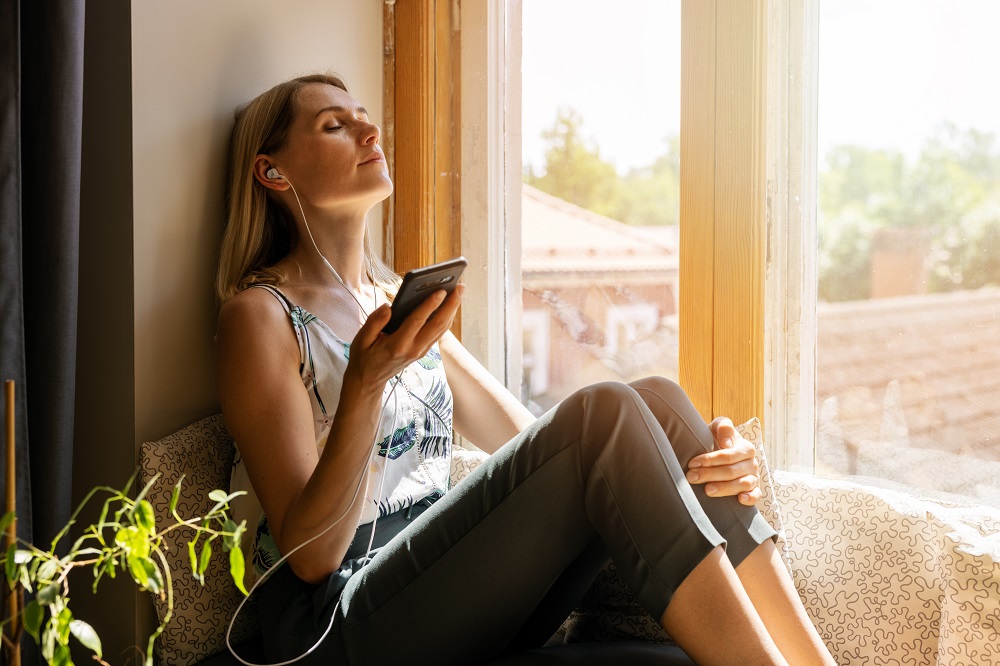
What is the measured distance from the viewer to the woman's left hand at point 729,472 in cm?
131

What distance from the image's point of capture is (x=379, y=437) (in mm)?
1483

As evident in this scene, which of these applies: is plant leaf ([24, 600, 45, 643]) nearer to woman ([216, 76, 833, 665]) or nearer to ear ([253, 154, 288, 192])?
woman ([216, 76, 833, 665])

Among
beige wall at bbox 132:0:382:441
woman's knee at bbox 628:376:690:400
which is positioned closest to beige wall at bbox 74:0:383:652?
beige wall at bbox 132:0:382:441

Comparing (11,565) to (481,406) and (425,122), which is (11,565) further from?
(425,122)

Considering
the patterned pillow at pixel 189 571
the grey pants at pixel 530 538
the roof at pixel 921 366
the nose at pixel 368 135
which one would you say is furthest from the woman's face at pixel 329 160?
the roof at pixel 921 366

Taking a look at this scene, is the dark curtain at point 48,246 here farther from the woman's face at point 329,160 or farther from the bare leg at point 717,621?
the bare leg at point 717,621

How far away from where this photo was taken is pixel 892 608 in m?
1.35

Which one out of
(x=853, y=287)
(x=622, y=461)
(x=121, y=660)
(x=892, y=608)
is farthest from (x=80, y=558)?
(x=853, y=287)

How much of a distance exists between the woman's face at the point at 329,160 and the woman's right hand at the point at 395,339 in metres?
0.50

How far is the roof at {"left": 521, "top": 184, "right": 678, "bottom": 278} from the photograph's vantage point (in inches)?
71.9

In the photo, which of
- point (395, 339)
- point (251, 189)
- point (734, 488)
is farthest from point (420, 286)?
point (251, 189)

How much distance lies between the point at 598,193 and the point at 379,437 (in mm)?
752

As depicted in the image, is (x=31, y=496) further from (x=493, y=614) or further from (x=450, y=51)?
(x=450, y=51)

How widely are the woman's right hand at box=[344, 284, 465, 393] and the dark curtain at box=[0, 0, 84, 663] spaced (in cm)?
48
